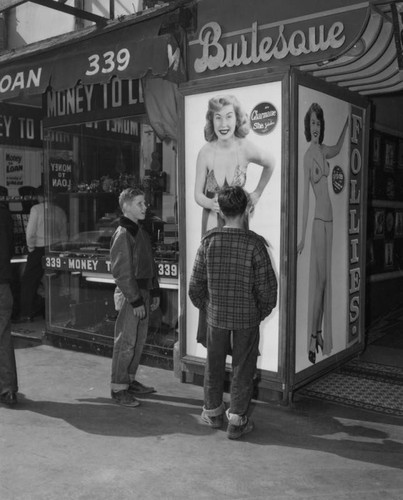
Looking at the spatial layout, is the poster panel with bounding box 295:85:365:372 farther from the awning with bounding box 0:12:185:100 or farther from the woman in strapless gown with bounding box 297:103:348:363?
the awning with bounding box 0:12:185:100

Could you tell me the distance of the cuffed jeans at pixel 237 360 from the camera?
4293 mm

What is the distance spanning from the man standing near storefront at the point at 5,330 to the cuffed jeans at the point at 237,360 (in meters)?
1.81

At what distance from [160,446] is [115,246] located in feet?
5.47

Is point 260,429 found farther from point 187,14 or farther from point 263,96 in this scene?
point 187,14

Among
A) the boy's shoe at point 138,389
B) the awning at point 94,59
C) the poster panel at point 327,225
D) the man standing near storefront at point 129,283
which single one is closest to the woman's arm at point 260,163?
the poster panel at point 327,225

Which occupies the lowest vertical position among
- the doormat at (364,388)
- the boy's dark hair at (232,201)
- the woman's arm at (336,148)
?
the doormat at (364,388)

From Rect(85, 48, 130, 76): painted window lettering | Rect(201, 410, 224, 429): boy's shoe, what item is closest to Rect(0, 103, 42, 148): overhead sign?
Rect(85, 48, 130, 76): painted window lettering

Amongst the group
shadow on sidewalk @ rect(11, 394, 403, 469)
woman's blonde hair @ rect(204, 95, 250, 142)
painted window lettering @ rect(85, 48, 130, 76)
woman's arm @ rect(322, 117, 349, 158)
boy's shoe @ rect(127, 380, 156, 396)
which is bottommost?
shadow on sidewalk @ rect(11, 394, 403, 469)

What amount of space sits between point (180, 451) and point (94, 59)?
3.80 metres

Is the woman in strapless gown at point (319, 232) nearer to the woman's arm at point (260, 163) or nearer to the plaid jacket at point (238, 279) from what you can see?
the woman's arm at point (260, 163)

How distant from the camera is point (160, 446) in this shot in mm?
4238

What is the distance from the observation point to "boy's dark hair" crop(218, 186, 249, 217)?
4211 millimetres

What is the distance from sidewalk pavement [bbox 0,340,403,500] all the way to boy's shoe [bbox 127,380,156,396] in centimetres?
11

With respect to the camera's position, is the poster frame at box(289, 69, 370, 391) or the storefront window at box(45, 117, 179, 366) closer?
the poster frame at box(289, 69, 370, 391)
